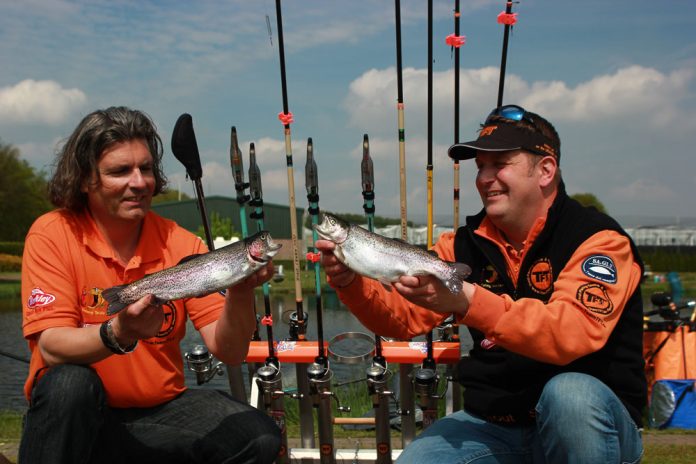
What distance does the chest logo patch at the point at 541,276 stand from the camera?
289 cm

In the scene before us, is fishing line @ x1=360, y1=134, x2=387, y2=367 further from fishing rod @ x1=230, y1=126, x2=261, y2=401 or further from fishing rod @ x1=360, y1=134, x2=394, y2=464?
fishing rod @ x1=230, y1=126, x2=261, y2=401

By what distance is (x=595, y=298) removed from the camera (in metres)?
2.60

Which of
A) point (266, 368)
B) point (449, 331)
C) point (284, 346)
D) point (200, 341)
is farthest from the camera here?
point (200, 341)

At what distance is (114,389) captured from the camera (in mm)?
2912

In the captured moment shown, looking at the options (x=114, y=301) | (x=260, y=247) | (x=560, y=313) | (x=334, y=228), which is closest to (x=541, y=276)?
(x=560, y=313)

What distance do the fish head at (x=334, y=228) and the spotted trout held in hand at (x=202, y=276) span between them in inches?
8.6

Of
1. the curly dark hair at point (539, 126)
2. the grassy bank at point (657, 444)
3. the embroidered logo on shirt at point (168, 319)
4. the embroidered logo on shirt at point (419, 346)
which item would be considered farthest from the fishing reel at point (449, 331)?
the embroidered logo on shirt at point (168, 319)

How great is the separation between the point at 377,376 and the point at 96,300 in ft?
4.89

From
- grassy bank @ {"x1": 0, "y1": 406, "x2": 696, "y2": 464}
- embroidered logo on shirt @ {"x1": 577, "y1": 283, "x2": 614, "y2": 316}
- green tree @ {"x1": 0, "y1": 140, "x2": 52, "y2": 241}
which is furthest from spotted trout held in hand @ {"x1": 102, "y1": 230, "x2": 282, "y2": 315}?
green tree @ {"x1": 0, "y1": 140, "x2": 52, "y2": 241}

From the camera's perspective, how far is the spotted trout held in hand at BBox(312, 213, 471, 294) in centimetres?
250

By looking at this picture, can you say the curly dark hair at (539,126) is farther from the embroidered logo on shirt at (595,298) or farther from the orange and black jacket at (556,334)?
the embroidered logo on shirt at (595,298)

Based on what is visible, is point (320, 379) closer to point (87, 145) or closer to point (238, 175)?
point (238, 175)

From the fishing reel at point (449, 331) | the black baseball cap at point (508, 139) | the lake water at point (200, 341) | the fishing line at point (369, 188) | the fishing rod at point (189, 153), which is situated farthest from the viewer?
the lake water at point (200, 341)

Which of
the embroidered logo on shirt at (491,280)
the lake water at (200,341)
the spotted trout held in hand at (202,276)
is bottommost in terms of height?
the lake water at (200,341)
